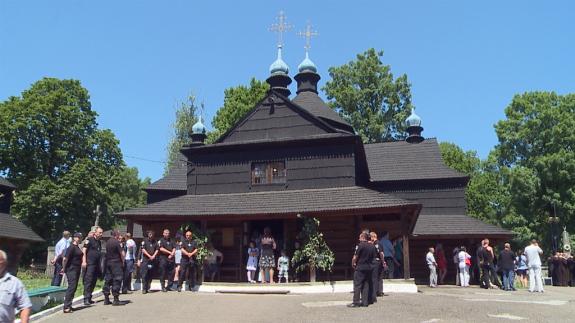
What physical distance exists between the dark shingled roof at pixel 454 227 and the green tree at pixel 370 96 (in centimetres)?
1765

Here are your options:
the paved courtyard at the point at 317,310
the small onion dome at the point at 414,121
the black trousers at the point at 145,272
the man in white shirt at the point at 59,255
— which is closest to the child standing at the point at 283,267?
the paved courtyard at the point at 317,310

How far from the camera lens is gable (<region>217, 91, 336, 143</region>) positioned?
20328 mm

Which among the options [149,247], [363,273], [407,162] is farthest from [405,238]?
[407,162]

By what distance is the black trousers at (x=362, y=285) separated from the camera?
38.3 ft

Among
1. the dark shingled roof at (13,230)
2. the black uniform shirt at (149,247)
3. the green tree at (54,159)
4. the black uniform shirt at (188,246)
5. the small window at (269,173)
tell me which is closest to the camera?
the black uniform shirt at (149,247)

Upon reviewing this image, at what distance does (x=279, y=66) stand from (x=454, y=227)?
12.3 meters

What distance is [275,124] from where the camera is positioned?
20938mm

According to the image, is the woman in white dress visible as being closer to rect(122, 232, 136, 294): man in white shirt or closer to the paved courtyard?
the paved courtyard

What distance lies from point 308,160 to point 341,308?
8814 millimetres

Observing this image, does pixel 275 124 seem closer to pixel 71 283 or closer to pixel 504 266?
pixel 504 266

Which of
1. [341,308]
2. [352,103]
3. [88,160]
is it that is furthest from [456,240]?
[88,160]

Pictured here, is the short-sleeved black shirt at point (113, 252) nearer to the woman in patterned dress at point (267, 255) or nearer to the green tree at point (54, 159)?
the woman in patterned dress at point (267, 255)

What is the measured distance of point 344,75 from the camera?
148ft

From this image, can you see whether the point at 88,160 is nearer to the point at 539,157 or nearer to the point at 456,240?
the point at 456,240
